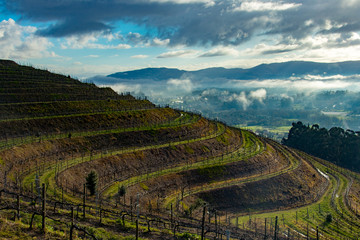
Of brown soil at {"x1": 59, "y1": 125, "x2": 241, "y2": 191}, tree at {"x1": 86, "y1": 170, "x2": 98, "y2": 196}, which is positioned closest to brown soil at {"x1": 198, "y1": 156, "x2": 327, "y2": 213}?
brown soil at {"x1": 59, "y1": 125, "x2": 241, "y2": 191}

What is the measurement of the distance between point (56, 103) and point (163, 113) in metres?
38.3

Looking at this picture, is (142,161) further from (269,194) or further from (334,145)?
(334,145)

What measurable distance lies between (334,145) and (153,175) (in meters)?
119

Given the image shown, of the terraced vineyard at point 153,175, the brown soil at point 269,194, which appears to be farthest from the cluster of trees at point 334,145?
the brown soil at point 269,194

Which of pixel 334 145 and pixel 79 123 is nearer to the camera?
pixel 79 123

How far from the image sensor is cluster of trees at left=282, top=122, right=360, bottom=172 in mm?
150875

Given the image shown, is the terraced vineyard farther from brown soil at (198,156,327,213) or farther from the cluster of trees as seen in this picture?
the cluster of trees

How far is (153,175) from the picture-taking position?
71625mm

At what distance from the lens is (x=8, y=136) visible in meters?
76.3

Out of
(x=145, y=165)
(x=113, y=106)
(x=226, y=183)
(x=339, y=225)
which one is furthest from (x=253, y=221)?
(x=113, y=106)

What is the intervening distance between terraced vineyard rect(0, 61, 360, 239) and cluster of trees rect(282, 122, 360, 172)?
38255 millimetres

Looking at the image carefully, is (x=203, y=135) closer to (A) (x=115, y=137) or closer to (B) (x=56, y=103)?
(A) (x=115, y=137)

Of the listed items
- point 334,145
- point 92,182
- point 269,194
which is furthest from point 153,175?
point 334,145

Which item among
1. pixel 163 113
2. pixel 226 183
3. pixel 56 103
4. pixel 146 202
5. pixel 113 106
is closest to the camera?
pixel 146 202
